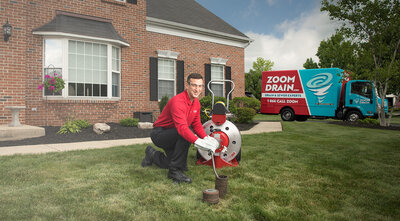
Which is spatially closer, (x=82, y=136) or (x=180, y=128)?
(x=180, y=128)

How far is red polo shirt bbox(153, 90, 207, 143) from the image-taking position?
318cm

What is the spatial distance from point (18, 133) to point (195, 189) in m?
5.65

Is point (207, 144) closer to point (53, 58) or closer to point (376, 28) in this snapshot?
point (53, 58)

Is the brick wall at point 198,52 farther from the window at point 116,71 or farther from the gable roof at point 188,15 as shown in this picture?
the window at point 116,71

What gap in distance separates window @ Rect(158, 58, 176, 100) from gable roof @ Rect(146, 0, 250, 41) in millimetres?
1872

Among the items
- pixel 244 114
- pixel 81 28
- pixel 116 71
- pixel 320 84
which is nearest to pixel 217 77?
pixel 244 114

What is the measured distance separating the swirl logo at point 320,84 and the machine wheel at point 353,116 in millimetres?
1453

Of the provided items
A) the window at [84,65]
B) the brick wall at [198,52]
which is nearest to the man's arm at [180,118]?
the window at [84,65]

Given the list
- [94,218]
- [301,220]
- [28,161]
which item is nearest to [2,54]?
[28,161]

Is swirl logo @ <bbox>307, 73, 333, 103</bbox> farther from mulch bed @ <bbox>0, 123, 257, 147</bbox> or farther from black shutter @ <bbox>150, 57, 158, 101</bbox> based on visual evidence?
mulch bed @ <bbox>0, 123, 257, 147</bbox>

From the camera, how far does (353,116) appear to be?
13.2 m

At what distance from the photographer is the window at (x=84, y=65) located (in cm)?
861

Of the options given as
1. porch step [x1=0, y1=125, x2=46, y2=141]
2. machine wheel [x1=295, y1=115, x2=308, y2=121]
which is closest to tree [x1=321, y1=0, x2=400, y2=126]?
machine wheel [x1=295, y1=115, x2=308, y2=121]

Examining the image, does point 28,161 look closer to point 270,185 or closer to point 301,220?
point 270,185
